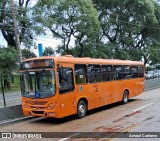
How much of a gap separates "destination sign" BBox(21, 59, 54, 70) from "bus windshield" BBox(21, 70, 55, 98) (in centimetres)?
22

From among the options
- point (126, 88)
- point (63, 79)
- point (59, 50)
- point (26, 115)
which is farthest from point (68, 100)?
point (59, 50)

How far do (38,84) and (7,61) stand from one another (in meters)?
22.7

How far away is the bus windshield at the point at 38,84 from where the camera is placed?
12122 millimetres

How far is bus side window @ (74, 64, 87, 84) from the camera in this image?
44.0 ft

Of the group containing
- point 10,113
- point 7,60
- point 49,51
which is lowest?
point 10,113

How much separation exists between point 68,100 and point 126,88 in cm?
663

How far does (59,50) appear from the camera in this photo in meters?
41.4

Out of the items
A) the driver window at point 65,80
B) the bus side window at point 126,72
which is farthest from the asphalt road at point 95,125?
the bus side window at point 126,72

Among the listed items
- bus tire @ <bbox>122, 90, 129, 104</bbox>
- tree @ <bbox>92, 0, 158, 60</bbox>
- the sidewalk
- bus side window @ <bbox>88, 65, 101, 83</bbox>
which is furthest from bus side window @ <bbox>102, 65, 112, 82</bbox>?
tree @ <bbox>92, 0, 158, 60</bbox>

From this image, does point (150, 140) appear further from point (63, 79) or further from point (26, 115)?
point (26, 115)

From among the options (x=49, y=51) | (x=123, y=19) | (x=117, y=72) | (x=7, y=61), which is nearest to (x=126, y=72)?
(x=117, y=72)

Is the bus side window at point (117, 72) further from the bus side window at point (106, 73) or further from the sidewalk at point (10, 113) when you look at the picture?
the sidewalk at point (10, 113)

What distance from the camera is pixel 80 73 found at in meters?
13.7

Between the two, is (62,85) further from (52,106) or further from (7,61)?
(7,61)
